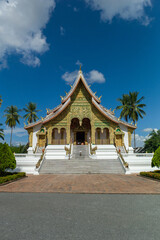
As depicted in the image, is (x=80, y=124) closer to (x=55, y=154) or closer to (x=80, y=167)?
(x=55, y=154)

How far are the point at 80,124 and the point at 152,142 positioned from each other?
1723 cm

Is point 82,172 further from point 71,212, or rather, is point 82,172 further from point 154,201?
point 71,212

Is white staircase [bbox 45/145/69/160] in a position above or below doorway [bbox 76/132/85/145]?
below

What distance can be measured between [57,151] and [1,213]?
605 inches

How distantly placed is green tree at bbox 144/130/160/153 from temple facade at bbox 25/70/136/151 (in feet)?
32.7

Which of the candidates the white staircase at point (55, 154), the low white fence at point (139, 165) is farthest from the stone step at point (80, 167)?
the white staircase at point (55, 154)

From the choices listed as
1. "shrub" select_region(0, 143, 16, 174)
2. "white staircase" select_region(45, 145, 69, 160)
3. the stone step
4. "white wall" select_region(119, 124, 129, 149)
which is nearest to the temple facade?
"white wall" select_region(119, 124, 129, 149)

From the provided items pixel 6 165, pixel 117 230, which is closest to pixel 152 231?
pixel 117 230

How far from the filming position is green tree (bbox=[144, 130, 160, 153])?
105ft

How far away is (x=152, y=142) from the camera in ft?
107

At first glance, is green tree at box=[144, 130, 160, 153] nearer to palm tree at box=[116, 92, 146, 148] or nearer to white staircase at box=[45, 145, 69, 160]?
palm tree at box=[116, 92, 146, 148]

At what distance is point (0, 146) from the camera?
12320 millimetres

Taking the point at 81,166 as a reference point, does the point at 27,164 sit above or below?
above

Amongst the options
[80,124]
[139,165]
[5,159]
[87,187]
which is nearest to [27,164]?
[5,159]
